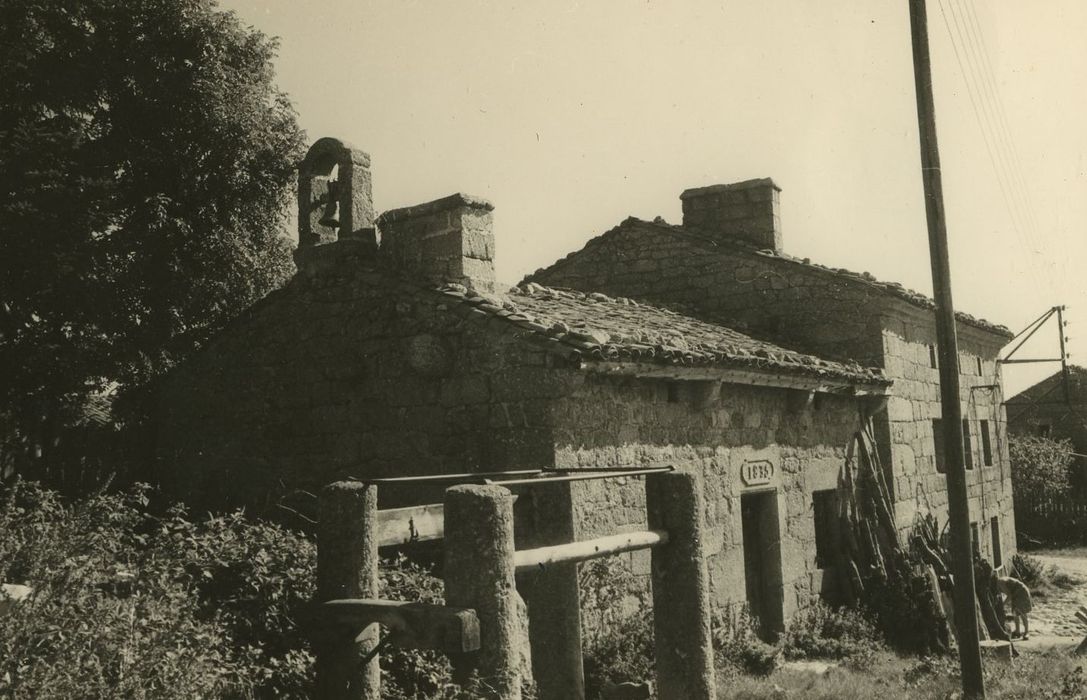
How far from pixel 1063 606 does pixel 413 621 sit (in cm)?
1458

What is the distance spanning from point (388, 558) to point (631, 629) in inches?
87.1

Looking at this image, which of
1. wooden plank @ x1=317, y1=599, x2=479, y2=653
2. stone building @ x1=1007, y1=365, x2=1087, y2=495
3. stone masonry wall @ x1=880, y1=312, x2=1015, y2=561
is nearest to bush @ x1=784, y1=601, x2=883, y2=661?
stone masonry wall @ x1=880, y1=312, x2=1015, y2=561

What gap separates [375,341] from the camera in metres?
9.30

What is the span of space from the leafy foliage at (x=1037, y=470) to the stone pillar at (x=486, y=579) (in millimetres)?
22401

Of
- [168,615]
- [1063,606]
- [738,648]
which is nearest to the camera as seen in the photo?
[168,615]

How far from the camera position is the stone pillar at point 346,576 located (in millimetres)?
4914

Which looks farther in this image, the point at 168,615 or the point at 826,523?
the point at 826,523

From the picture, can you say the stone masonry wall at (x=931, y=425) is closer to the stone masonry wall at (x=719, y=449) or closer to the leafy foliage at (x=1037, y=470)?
the stone masonry wall at (x=719, y=449)

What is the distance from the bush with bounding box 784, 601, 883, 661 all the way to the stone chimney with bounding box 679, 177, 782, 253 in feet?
17.3

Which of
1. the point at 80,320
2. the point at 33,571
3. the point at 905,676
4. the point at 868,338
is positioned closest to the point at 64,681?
the point at 33,571

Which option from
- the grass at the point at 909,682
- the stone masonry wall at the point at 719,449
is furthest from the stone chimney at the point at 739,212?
the grass at the point at 909,682

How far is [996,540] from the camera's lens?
17.6 m

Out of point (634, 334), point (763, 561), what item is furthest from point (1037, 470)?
point (634, 334)

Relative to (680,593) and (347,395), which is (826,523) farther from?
(680,593)
